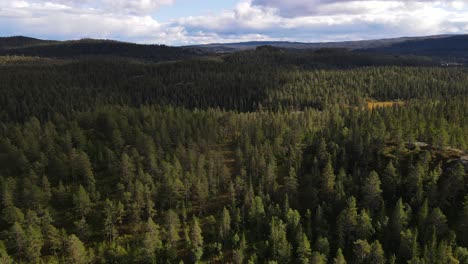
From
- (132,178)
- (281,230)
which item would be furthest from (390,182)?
(132,178)

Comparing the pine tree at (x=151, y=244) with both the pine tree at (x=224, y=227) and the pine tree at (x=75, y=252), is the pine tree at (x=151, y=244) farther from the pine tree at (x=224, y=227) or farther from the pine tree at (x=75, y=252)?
the pine tree at (x=224, y=227)

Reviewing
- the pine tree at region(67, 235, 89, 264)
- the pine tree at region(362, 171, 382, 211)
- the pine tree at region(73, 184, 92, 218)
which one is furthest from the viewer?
the pine tree at region(73, 184, 92, 218)

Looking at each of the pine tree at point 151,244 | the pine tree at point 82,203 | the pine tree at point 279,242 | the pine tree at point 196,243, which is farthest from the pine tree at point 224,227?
the pine tree at point 82,203

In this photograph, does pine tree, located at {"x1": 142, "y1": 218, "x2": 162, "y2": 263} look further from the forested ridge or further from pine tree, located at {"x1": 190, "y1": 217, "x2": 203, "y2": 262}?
pine tree, located at {"x1": 190, "y1": 217, "x2": 203, "y2": 262}

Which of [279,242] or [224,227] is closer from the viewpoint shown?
[279,242]

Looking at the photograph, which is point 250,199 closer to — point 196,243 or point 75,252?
point 196,243

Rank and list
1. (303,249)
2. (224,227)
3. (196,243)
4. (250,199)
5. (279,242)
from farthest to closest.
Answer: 1. (250,199)
2. (224,227)
3. (196,243)
4. (279,242)
5. (303,249)

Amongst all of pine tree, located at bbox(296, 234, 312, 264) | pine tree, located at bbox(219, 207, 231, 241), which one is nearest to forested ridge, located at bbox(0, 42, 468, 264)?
pine tree, located at bbox(219, 207, 231, 241)

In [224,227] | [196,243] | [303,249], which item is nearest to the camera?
[303,249]

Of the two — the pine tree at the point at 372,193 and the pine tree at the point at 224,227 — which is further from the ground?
the pine tree at the point at 372,193

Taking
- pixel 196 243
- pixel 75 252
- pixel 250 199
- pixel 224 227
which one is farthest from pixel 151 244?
pixel 250 199

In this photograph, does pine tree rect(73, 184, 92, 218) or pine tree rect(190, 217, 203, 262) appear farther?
pine tree rect(73, 184, 92, 218)
